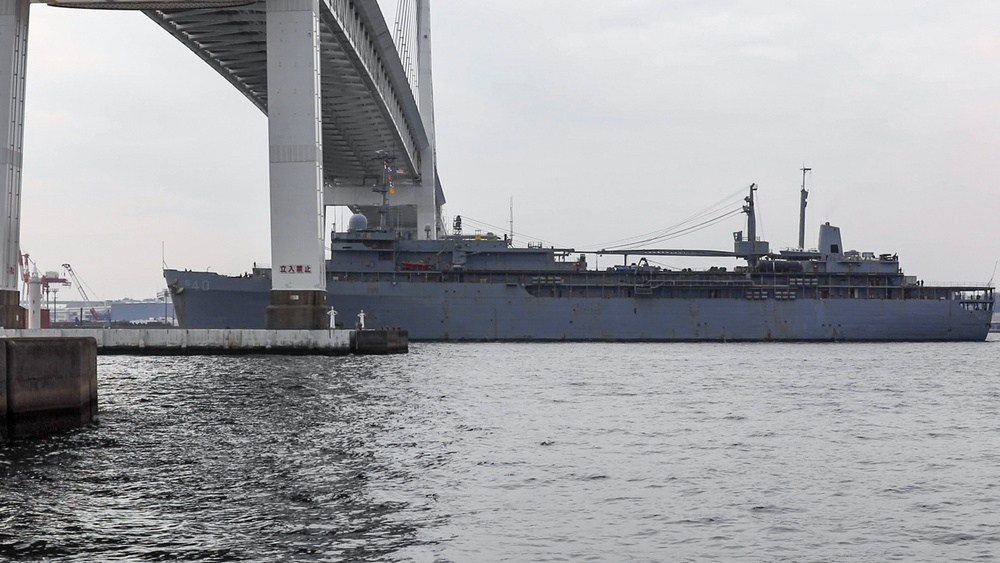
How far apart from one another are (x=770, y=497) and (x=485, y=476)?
3320 mm

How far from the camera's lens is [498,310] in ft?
188

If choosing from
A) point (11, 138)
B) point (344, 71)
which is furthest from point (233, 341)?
point (344, 71)

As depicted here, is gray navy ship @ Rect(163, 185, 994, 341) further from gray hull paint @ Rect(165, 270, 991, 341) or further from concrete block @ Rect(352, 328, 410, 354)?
concrete block @ Rect(352, 328, 410, 354)

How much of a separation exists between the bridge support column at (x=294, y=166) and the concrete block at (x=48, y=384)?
2015 cm

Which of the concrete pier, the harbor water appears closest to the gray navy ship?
the concrete pier

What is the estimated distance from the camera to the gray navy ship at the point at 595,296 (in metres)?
55.7

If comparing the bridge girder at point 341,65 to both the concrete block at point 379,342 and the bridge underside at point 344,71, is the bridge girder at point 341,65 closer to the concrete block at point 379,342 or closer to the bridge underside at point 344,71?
the bridge underside at point 344,71

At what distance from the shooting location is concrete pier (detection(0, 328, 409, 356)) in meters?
35.1

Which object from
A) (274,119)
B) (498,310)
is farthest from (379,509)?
(498,310)

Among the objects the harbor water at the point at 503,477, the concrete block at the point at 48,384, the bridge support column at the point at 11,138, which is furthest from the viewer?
the bridge support column at the point at 11,138

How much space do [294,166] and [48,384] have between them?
2202 cm

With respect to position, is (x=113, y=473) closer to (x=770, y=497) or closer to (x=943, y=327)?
(x=770, y=497)

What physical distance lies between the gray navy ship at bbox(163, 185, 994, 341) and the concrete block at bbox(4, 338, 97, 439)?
39575 millimetres

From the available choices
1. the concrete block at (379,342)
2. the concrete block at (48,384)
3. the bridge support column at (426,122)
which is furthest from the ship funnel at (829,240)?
the concrete block at (48,384)
